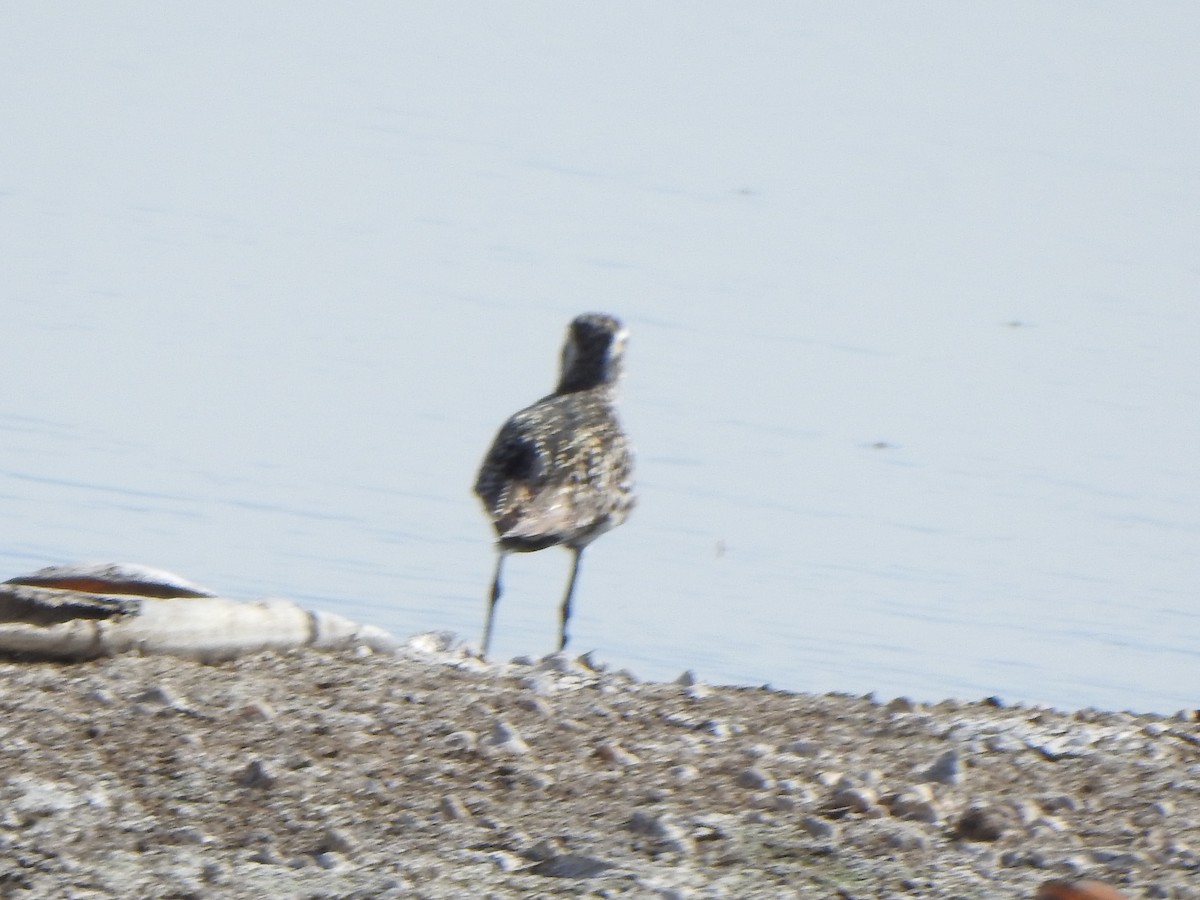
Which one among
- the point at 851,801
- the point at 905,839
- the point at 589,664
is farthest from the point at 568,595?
the point at 905,839

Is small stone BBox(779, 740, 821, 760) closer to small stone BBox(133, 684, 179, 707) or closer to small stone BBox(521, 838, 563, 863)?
small stone BBox(521, 838, 563, 863)

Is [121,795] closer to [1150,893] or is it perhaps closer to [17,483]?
[1150,893]

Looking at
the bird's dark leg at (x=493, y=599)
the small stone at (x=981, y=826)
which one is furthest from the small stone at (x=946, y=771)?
the bird's dark leg at (x=493, y=599)

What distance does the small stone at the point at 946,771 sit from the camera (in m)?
5.71

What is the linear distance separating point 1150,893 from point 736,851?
857mm

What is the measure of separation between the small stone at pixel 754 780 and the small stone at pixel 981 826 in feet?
1.50


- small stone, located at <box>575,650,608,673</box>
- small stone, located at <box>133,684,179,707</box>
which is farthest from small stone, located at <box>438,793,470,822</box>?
small stone, located at <box>575,650,608,673</box>

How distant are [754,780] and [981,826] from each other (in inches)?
21.5

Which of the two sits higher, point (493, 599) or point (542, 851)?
point (493, 599)

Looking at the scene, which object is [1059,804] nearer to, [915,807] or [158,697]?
[915,807]

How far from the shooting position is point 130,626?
6.38 metres

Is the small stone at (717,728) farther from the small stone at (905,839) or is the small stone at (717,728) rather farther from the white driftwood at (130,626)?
the white driftwood at (130,626)


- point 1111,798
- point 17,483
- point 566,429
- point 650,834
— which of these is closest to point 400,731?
point 650,834

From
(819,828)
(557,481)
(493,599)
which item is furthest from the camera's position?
(557,481)
